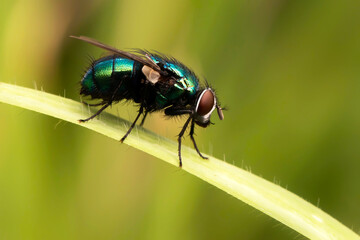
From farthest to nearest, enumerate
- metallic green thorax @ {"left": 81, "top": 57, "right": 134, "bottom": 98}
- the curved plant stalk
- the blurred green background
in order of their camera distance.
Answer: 1. the blurred green background
2. metallic green thorax @ {"left": 81, "top": 57, "right": 134, "bottom": 98}
3. the curved plant stalk

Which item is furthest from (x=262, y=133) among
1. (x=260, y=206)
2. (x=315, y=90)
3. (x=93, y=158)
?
(x=260, y=206)

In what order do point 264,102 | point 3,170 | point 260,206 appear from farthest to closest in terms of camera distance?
point 264,102, point 3,170, point 260,206

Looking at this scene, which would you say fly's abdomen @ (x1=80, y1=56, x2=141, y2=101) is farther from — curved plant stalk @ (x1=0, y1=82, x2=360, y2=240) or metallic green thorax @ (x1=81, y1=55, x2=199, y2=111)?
curved plant stalk @ (x1=0, y1=82, x2=360, y2=240)

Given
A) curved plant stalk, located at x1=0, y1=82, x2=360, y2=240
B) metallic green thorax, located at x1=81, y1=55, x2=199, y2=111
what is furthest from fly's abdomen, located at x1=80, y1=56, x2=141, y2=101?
curved plant stalk, located at x1=0, y1=82, x2=360, y2=240

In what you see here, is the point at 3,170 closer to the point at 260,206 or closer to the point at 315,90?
the point at 260,206

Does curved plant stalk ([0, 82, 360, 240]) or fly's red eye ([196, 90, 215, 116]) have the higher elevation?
fly's red eye ([196, 90, 215, 116])

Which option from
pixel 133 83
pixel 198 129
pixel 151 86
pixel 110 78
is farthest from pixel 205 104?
pixel 198 129
